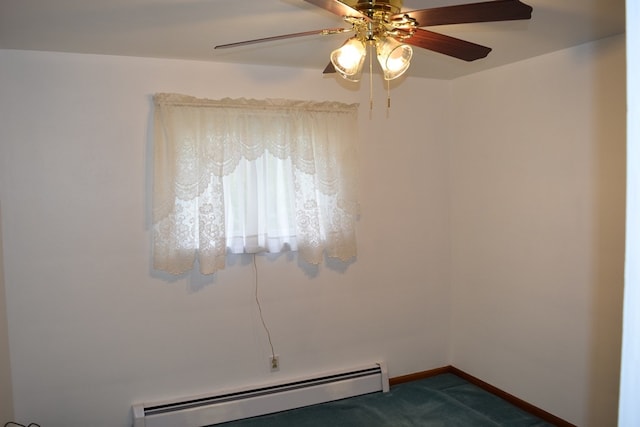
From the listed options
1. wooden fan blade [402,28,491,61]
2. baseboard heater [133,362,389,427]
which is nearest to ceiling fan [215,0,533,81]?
wooden fan blade [402,28,491,61]

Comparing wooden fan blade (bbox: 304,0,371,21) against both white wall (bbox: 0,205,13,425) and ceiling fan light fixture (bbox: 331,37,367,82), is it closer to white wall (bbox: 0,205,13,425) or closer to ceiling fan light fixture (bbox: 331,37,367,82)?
ceiling fan light fixture (bbox: 331,37,367,82)

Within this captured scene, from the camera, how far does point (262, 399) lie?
3.44 m

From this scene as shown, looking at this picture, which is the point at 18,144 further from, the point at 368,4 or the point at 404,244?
the point at 404,244

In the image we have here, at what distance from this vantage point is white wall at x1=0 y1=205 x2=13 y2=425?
2768 mm

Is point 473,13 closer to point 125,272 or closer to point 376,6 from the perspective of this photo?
point 376,6

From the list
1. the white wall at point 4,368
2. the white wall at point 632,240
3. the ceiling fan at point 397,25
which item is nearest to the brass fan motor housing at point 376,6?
the ceiling fan at point 397,25

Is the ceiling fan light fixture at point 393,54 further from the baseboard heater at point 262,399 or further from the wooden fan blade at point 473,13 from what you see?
the baseboard heater at point 262,399

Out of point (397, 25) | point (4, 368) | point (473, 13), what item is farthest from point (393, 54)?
point (4, 368)

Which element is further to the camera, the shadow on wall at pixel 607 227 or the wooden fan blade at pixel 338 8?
the shadow on wall at pixel 607 227

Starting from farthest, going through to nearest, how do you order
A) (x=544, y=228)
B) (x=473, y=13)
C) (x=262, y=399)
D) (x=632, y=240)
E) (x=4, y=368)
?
(x=262, y=399)
(x=544, y=228)
(x=4, y=368)
(x=473, y=13)
(x=632, y=240)

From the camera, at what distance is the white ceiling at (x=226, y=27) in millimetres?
2170

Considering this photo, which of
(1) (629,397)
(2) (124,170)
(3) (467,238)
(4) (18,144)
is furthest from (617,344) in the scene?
(4) (18,144)

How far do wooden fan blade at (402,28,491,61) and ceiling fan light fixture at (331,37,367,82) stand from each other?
0.61 feet

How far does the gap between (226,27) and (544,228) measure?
2.38 m
